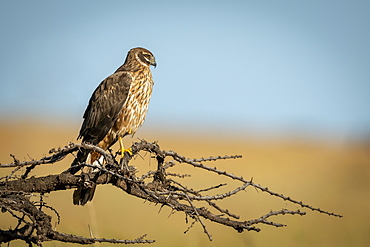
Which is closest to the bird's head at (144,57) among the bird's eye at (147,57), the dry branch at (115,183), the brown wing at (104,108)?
the bird's eye at (147,57)

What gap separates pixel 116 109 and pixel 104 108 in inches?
5.3

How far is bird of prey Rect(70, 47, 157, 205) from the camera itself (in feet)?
19.2

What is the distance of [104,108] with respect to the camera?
5.95 m

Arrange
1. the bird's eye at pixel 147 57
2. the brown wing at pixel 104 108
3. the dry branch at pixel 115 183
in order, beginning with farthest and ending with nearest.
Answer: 1. the bird's eye at pixel 147 57
2. the brown wing at pixel 104 108
3. the dry branch at pixel 115 183

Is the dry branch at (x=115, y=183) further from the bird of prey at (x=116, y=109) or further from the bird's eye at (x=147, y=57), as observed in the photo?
the bird's eye at (x=147, y=57)

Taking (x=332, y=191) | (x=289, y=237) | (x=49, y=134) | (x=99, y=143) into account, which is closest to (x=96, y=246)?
(x=99, y=143)

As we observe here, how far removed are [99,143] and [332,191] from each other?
843cm

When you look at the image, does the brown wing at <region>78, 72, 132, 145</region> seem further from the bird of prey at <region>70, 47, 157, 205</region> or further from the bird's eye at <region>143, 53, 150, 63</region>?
the bird's eye at <region>143, 53, 150, 63</region>

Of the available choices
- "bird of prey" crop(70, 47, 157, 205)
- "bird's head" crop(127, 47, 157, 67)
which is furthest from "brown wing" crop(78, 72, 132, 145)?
"bird's head" crop(127, 47, 157, 67)

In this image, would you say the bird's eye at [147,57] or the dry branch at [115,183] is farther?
the bird's eye at [147,57]

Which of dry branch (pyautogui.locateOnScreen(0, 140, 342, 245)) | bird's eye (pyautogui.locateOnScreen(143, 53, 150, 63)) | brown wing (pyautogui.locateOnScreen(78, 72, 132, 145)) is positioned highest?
bird's eye (pyautogui.locateOnScreen(143, 53, 150, 63))

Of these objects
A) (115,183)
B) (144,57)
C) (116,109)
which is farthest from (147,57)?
(115,183)

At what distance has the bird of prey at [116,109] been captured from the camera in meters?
5.86

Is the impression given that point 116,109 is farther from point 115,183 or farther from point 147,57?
point 115,183
